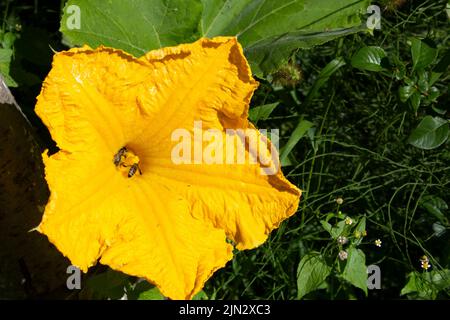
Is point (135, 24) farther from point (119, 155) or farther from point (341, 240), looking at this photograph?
point (341, 240)

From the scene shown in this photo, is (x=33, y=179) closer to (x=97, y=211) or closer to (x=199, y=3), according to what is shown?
(x=97, y=211)

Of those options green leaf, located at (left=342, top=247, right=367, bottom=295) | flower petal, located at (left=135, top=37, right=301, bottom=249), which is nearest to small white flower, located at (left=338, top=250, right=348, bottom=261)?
green leaf, located at (left=342, top=247, right=367, bottom=295)

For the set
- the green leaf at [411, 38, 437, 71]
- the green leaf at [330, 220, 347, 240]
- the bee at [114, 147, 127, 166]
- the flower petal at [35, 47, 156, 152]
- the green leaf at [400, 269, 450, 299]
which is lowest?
the green leaf at [400, 269, 450, 299]

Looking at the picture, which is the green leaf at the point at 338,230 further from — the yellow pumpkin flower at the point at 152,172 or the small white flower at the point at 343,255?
the yellow pumpkin flower at the point at 152,172

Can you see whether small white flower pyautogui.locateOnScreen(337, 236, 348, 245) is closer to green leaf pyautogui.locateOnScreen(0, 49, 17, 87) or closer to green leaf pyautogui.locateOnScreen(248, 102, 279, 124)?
green leaf pyautogui.locateOnScreen(248, 102, 279, 124)

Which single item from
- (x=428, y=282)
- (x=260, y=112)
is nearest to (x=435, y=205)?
(x=428, y=282)
